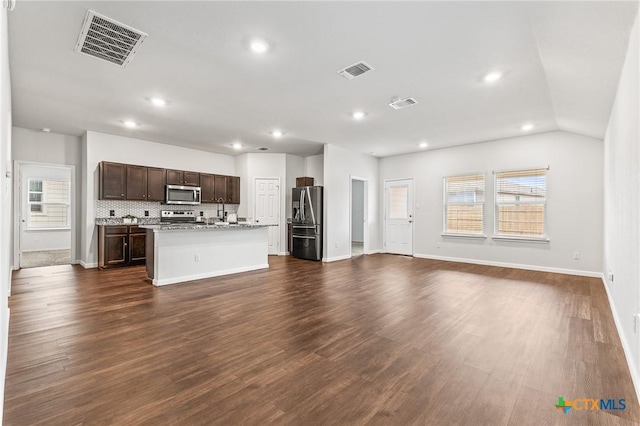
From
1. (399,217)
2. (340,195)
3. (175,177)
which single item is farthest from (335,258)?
(175,177)

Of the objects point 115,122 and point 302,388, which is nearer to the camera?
point 302,388

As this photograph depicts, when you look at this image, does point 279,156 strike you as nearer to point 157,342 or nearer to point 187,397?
point 157,342

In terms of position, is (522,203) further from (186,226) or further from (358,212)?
(186,226)

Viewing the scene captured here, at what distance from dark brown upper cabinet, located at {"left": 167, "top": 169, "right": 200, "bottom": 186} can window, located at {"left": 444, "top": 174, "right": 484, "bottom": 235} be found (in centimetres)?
630

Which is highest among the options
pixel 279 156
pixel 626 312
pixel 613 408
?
pixel 279 156

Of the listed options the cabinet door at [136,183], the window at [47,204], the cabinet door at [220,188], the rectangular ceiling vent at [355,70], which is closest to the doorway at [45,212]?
the window at [47,204]

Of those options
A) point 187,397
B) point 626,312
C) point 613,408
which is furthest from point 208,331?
point 626,312

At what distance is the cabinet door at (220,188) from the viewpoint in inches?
313

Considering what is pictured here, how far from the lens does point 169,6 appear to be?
237 cm

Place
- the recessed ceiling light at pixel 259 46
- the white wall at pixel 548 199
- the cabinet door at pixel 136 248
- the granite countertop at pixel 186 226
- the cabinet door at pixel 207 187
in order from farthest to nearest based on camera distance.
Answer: the cabinet door at pixel 207 187 < the cabinet door at pixel 136 248 < the white wall at pixel 548 199 < the granite countertop at pixel 186 226 < the recessed ceiling light at pixel 259 46

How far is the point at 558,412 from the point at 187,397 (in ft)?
7.46

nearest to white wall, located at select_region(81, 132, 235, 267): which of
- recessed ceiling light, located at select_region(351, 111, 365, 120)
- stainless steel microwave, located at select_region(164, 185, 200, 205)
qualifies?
stainless steel microwave, located at select_region(164, 185, 200, 205)

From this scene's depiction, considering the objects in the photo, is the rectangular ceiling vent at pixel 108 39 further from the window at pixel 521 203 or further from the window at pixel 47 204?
the window at pixel 47 204

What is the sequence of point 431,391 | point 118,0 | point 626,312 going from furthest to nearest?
point 626,312
point 118,0
point 431,391
